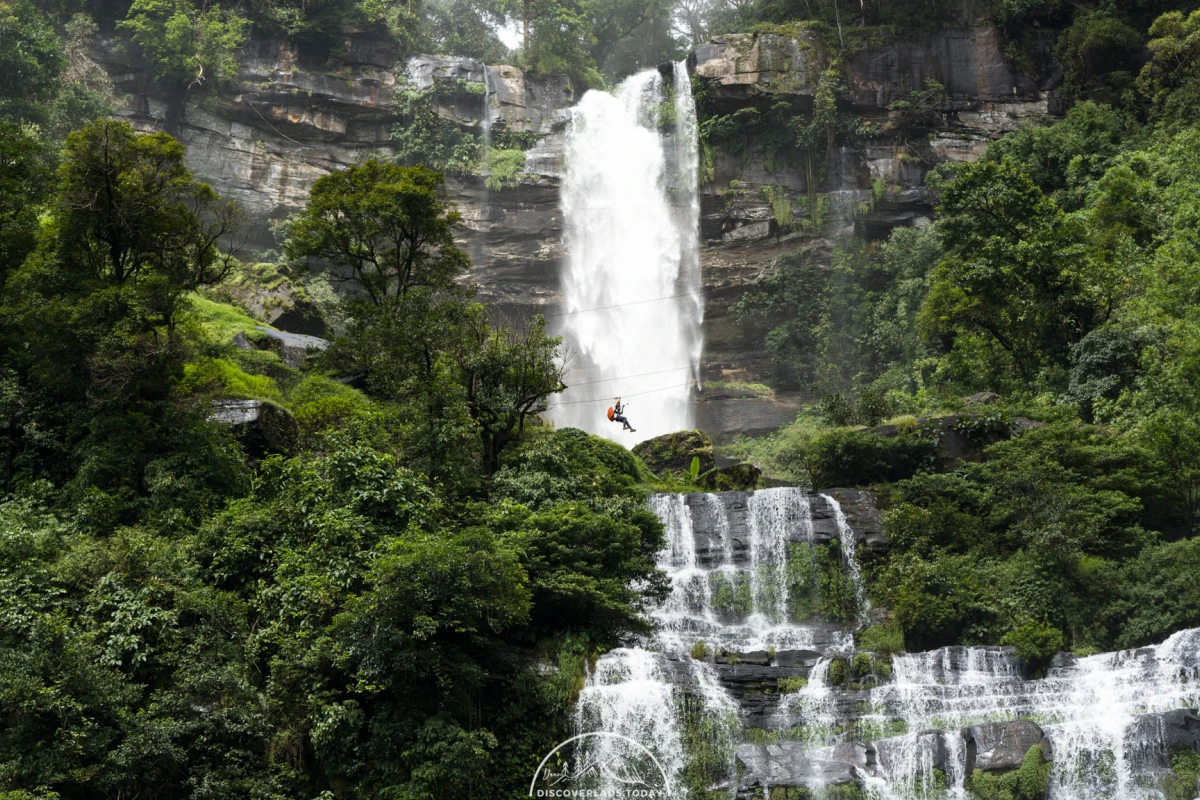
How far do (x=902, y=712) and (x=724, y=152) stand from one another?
25.9 meters

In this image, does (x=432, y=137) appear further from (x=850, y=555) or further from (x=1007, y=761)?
(x=1007, y=761)

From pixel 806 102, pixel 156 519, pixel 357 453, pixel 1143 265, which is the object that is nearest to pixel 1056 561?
pixel 1143 265

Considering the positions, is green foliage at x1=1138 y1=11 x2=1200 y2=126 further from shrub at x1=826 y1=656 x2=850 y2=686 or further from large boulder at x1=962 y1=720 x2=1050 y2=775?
large boulder at x1=962 y1=720 x2=1050 y2=775

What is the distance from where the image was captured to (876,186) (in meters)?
37.4

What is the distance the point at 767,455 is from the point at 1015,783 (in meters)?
19.0

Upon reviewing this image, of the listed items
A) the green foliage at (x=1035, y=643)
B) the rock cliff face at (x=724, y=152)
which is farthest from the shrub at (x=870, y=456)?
the rock cliff face at (x=724, y=152)

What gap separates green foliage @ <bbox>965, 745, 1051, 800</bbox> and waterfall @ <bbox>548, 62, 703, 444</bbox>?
75.9 ft

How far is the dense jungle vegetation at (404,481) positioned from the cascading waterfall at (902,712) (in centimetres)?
81

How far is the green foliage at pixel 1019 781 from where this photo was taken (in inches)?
591

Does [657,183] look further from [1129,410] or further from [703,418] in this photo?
[1129,410]

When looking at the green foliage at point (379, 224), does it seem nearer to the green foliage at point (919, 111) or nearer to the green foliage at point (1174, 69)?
the green foliage at point (919, 111)

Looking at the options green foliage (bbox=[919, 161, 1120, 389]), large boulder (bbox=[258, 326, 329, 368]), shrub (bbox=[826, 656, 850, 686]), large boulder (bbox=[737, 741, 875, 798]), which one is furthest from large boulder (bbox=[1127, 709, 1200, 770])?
large boulder (bbox=[258, 326, 329, 368])

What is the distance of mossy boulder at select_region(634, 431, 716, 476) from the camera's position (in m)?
28.6
